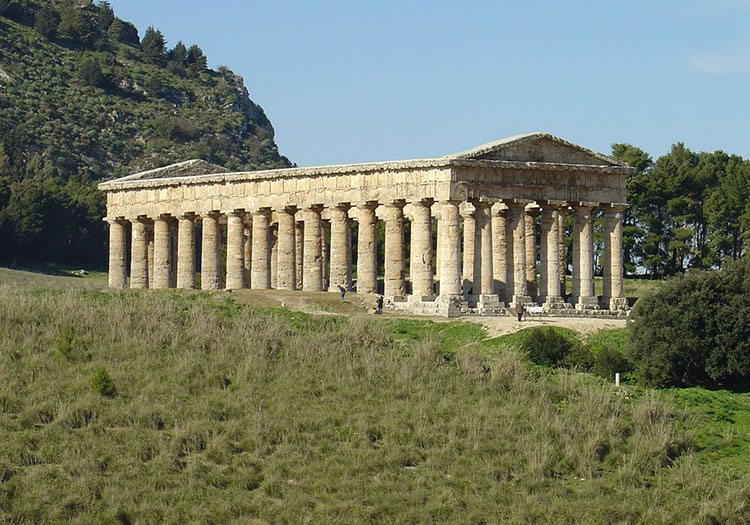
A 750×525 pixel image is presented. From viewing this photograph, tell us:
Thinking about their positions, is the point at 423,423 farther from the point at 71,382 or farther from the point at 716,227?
the point at 716,227

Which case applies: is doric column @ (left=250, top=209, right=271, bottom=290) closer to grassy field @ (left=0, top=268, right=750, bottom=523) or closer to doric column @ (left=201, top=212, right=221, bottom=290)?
doric column @ (left=201, top=212, right=221, bottom=290)

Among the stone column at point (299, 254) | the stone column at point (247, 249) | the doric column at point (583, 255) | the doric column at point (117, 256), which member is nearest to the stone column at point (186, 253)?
the stone column at point (247, 249)

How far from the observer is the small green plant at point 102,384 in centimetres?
3503

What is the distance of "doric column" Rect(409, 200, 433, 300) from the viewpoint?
196 feet

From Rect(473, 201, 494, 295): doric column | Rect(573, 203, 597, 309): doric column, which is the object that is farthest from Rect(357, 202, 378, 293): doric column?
Rect(573, 203, 597, 309): doric column

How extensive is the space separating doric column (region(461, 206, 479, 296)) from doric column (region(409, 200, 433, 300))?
208 cm

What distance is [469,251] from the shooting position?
204ft

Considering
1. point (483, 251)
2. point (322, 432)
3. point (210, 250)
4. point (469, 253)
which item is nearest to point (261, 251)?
point (210, 250)

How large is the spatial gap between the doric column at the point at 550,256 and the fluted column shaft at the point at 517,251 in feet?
3.10

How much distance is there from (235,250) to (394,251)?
1167cm

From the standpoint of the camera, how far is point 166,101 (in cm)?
13950

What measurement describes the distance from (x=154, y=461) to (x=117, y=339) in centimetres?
925

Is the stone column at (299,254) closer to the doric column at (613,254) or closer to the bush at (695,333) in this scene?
the doric column at (613,254)

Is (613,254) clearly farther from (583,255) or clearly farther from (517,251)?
(517,251)
